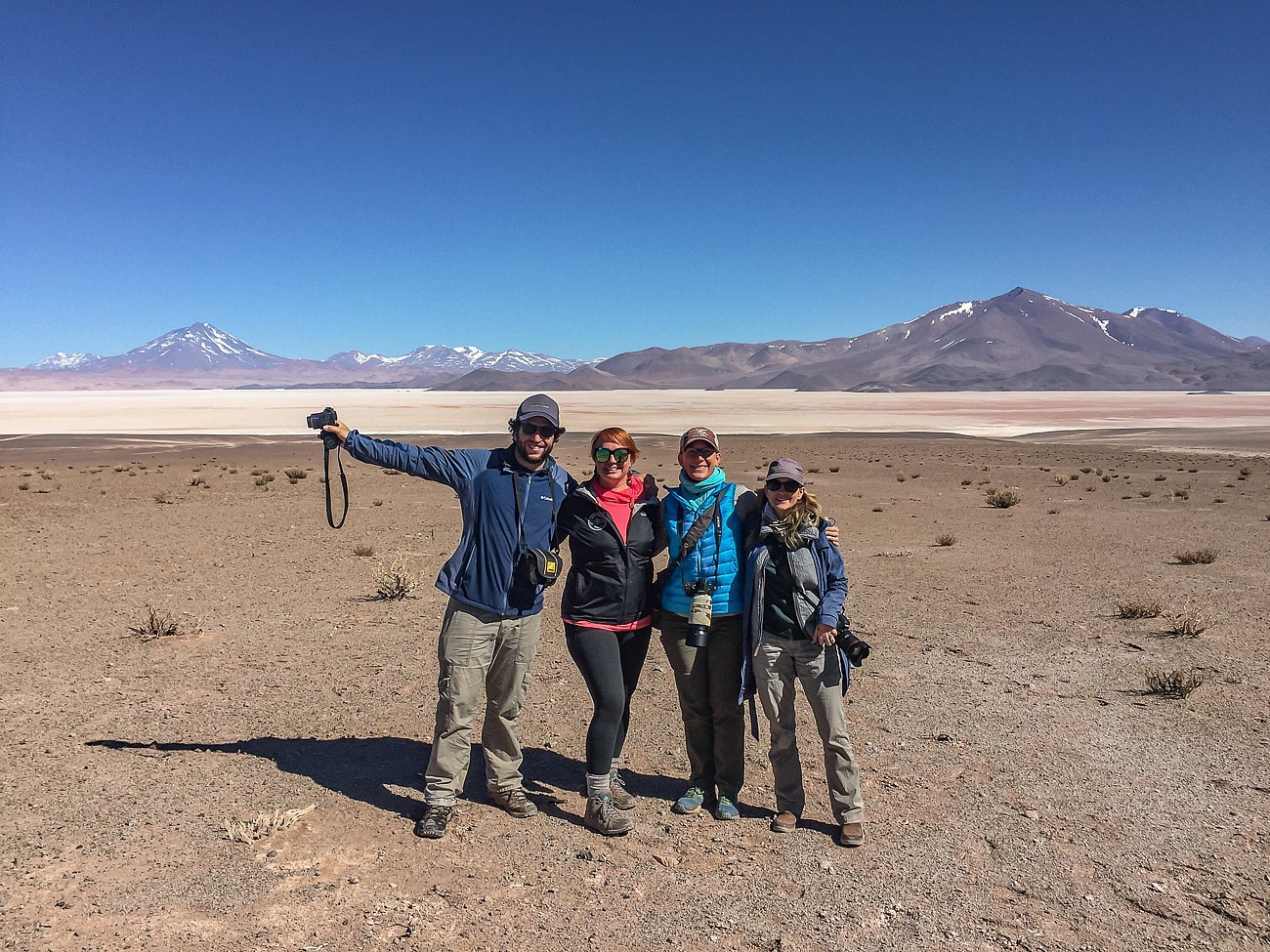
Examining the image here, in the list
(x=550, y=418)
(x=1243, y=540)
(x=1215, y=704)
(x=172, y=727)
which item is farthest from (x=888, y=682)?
(x=1243, y=540)

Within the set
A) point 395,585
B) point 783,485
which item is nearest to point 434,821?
point 783,485

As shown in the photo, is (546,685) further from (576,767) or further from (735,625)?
(735,625)

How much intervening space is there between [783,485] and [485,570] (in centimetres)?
133

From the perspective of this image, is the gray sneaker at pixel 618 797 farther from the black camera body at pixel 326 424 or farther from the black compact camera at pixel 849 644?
Answer: the black camera body at pixel 326 424

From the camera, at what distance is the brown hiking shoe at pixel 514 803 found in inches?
151

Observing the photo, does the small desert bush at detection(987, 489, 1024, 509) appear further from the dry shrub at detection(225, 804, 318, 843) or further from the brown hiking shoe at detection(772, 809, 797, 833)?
the dry shrub at detection(225, 804, 318, 843)

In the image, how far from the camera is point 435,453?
362cm

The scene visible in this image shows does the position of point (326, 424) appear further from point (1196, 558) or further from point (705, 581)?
point (1196, 558)

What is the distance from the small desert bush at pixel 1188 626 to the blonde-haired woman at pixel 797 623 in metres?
4.87

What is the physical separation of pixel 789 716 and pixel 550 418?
1671mm

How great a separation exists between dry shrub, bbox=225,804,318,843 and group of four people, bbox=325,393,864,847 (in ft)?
1.98

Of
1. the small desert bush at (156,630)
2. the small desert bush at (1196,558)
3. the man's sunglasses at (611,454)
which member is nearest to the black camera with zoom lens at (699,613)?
the man's sunglasses at (611,454)

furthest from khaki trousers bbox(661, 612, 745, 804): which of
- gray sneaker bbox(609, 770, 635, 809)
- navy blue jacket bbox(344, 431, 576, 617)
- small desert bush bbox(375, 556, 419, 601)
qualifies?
small desert bush bbox(375, 556, 419, 601)

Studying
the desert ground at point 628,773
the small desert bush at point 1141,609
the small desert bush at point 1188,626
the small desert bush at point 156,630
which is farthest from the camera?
the small desert bush at point 1141,609
